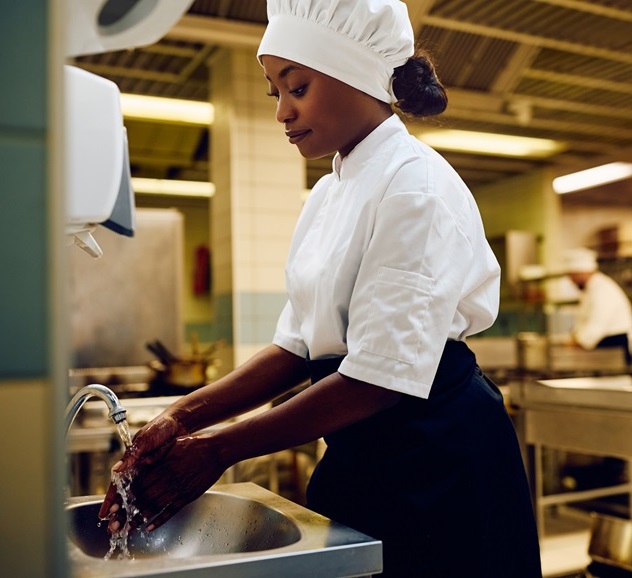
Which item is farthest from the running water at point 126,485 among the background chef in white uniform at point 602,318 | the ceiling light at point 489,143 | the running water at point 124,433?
the ceiling light at point 489,143

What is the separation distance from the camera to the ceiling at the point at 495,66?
15.1 feet

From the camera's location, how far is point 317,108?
1118 mm

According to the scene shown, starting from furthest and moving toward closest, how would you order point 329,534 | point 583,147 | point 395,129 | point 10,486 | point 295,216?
1. point 583,147
2. point 295,216
3. point 395,129
4. point 329,534
5. point 10,486

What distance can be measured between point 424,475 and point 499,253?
25.9 feet

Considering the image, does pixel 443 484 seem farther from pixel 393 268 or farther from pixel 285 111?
pixel 285 111

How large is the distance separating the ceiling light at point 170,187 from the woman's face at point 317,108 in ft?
28.2

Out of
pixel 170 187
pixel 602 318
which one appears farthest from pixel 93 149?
pixel 170 187

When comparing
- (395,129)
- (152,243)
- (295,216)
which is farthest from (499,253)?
(395,129)

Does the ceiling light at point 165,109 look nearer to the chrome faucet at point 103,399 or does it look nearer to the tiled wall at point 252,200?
the tiled wall at point 252,200

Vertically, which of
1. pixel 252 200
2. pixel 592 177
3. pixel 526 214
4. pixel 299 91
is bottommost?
pixel 299 91

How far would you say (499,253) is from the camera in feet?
28.5

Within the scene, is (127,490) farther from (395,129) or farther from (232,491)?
(395,129)

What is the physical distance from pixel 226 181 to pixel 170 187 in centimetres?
457

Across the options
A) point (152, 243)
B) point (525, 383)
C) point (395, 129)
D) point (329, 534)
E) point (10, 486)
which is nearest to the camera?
point (10, 486)
